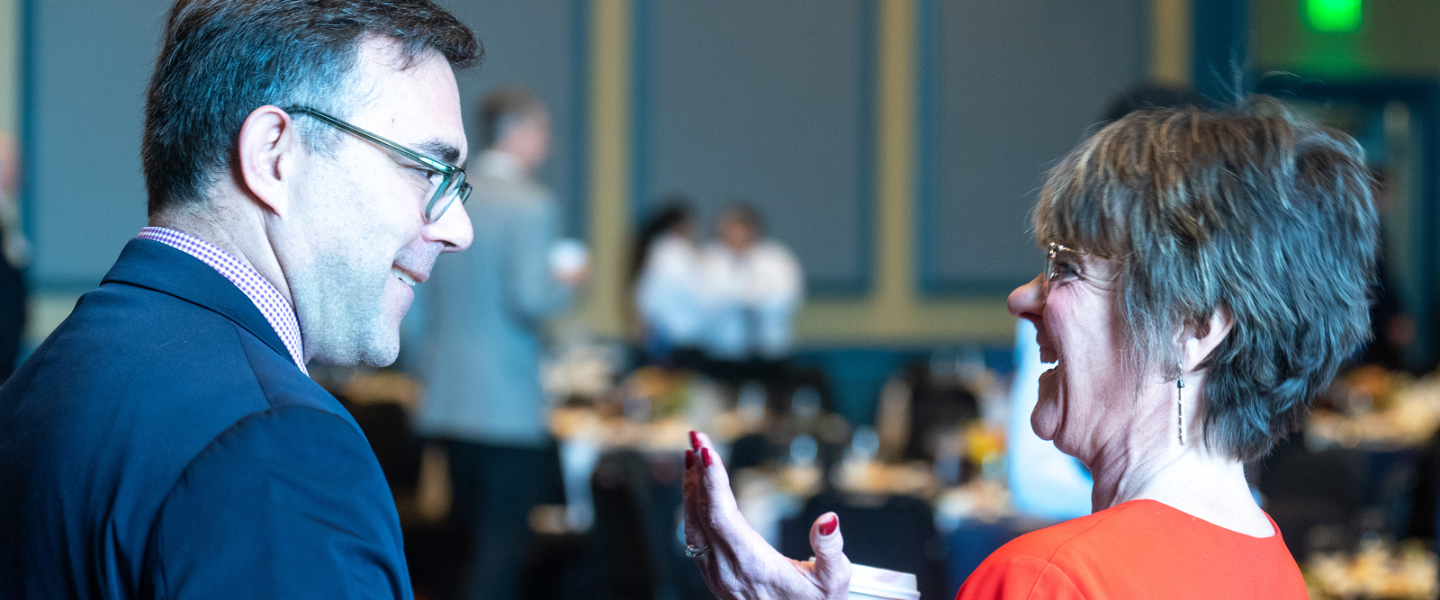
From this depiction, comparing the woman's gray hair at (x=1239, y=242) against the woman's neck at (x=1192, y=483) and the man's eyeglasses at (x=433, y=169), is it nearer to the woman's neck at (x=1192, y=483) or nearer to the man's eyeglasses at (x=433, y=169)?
the woman's neck at (x=1192, y=483)

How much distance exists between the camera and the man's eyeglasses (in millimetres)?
863

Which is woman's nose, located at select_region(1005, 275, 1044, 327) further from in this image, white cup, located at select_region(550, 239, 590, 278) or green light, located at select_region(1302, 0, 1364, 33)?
green light, located at select_region(1302, 0, 1364, 33)

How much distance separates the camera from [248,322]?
2.70ft

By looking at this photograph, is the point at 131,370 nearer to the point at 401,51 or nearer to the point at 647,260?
the point at 401,51

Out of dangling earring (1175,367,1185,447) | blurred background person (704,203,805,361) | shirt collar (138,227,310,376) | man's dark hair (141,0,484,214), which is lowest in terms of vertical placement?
blurred background person (704,203,805,361)

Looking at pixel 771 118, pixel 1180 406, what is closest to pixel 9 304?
pixel 1180 406

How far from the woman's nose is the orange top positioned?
216 millimetres

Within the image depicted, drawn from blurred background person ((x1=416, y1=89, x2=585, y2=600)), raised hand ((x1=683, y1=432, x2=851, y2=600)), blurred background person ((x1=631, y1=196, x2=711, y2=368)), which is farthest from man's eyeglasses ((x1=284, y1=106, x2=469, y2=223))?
blurred background person ((x1=631, y1=196, x2=711, y2=368))

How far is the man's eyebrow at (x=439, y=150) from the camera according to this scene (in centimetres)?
91

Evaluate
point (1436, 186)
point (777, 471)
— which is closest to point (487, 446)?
point (777, 471)

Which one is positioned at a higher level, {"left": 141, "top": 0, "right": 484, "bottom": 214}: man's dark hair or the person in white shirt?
{"left": 141, "top": 0, "right": 484, "bottom": 214}: man's dark hair

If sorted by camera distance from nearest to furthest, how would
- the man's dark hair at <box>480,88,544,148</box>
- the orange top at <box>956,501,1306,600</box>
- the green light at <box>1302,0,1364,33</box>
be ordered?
the orange top at <box>956,501,1306,600</box> → the man's dark hair at <box>480,88,544,148</box> → the green light at <box>1302,0,1364,33</box>

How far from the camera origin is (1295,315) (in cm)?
103

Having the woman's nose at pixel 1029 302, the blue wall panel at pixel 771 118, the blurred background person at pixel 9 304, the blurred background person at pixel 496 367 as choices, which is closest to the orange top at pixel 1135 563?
the woman's nose at pixel 1029 302
